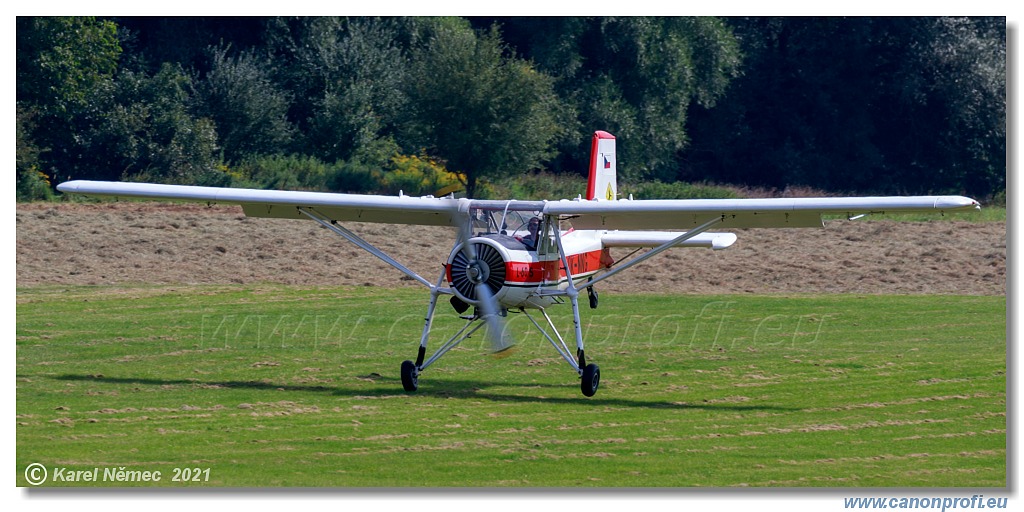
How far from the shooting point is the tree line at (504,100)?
3550 cm

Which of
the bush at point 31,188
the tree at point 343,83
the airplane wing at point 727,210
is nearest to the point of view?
the airplane wing at point 727,210

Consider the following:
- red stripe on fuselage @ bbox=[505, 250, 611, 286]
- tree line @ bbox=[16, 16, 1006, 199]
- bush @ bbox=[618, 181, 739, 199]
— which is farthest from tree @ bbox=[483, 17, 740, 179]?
red stripe on fuselage @ bbox=[505, 250, 611, 286]

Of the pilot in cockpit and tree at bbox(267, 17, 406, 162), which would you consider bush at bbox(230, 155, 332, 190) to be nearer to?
tree at bbox(267, 17, 406, 162)

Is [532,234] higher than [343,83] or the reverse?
the reverse

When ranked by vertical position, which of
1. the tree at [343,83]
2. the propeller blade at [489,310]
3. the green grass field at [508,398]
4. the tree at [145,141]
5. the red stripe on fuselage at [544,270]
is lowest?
the green grass field at [508,398]

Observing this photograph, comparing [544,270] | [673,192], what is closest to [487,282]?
[544,270]

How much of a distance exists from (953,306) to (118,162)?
2460 cm

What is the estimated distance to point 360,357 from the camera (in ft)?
55.8

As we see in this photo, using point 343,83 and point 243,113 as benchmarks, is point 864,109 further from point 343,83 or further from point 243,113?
point 243,113

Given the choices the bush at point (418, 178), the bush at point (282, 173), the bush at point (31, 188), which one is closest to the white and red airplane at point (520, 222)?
the bush at point (31, 188)

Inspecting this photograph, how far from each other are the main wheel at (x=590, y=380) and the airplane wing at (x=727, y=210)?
1773 millimetres

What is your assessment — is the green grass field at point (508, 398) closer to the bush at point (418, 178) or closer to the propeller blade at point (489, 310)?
the propeller blade at point (489, 310)

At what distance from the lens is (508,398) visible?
→ 46.4 ft

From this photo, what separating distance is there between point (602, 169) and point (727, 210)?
4.98m
